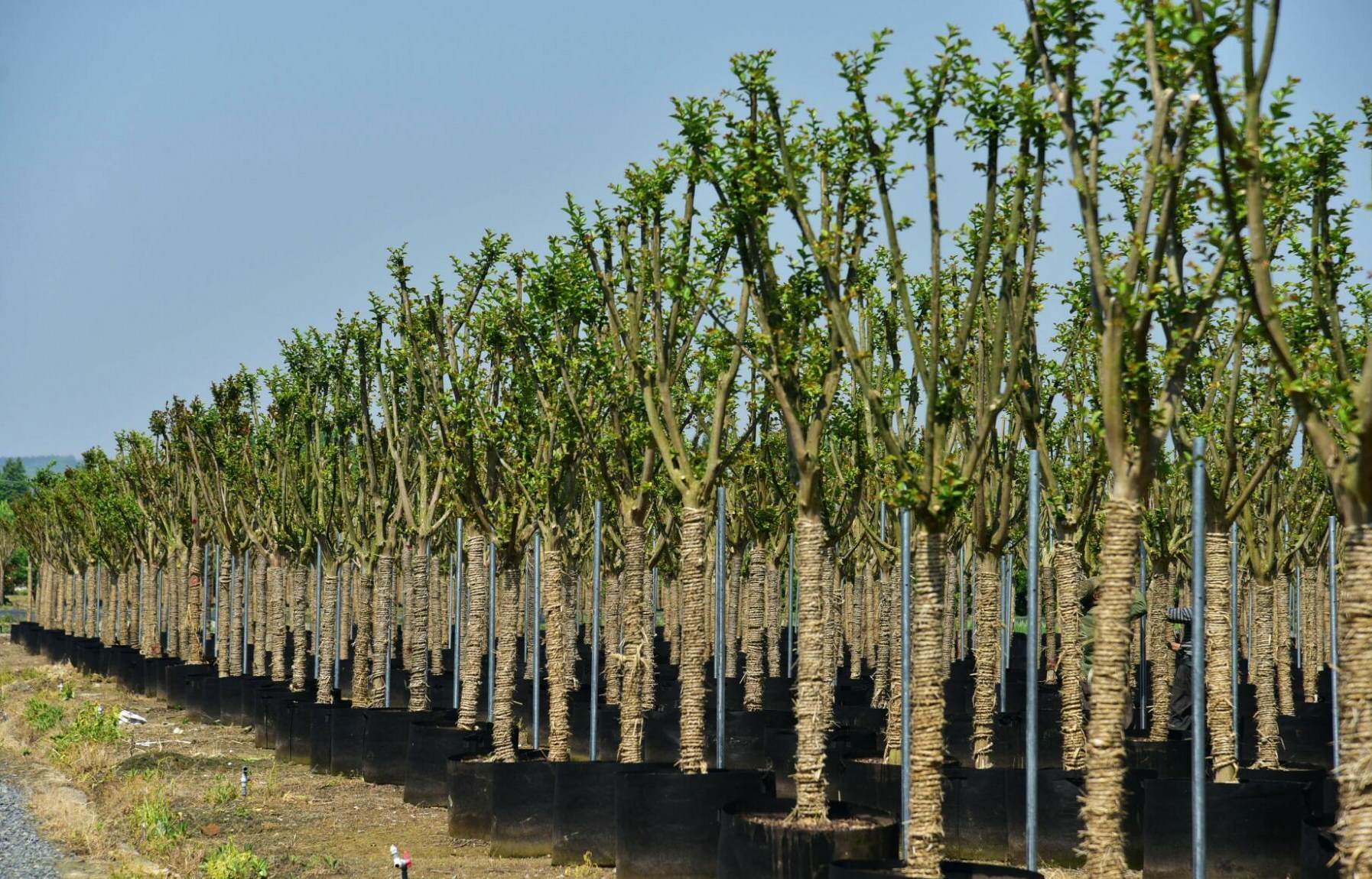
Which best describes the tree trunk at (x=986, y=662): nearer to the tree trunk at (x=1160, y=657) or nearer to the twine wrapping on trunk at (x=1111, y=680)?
the tree trunk at (x=1160, y=657)

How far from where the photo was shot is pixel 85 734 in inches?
853

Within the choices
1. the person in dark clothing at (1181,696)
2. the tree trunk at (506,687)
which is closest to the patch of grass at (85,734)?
the tree trunk at (506,687)

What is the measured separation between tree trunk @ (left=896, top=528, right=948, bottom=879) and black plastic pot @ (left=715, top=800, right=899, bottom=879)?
14.7 inches

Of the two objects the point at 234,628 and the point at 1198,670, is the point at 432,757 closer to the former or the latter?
the point at 1198,670

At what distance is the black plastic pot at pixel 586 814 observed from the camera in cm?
1245

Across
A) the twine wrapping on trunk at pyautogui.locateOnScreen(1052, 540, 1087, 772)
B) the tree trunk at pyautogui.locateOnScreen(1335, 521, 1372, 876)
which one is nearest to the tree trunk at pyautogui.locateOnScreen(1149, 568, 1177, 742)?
the twine wrapping on trunk at pyautogui.locateOnScreen(1052, 540, 1087, 772)

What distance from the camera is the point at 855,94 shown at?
1067 centimetres

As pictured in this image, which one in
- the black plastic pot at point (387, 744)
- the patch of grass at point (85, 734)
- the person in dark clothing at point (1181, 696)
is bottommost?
the patch of grass at point (85, 734)

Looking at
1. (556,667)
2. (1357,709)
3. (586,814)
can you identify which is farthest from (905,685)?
(556,667)

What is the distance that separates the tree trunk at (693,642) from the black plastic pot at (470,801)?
2441 mm

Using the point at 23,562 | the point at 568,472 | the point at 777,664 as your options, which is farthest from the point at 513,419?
the point at 23,562

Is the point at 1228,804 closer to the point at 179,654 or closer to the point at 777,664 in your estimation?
the point at 777,664

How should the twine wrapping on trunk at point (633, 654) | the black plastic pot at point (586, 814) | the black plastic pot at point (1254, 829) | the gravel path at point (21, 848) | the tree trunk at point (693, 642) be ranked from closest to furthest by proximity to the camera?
the black plastic pot at point (1254, 829) < the tree trunk at point (693, 642) < the black plastic pot at point (586, 814) < the gravel path at point (21, 848) < the twine wrapping on trunk at point (633, 654)

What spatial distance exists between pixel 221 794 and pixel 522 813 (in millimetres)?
5173
